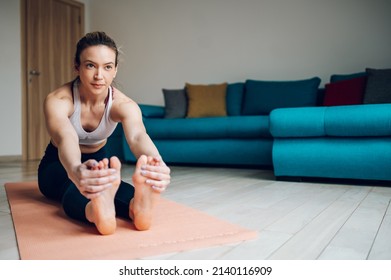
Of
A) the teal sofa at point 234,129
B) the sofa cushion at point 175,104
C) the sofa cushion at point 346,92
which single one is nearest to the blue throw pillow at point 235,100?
the teal sofa at point 234,129

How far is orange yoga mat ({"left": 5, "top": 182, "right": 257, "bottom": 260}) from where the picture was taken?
1.05m

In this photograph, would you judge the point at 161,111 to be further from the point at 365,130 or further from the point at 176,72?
the point at 365,130

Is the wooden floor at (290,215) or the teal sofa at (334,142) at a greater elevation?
the teal sofa at (334,142)

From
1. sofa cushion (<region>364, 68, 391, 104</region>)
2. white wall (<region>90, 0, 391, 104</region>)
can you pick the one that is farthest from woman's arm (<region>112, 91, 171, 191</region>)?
white wall (<region>90, 0, 391, 104</region>)

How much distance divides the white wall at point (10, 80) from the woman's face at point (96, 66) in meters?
3.63

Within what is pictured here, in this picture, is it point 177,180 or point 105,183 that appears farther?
point 177,180

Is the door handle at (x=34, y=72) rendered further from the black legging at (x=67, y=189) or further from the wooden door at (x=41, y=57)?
the black legging at (x=67, y=189)

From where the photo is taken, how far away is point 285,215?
5.05ft

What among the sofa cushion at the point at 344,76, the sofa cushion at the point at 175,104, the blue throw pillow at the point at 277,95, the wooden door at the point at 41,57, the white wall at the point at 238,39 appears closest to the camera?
the sofa cushion at the point at 344,76

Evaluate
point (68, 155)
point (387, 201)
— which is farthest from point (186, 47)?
point (68, 155)

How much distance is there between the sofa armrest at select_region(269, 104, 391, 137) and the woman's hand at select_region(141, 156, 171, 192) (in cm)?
156

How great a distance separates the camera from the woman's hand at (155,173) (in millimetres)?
1073

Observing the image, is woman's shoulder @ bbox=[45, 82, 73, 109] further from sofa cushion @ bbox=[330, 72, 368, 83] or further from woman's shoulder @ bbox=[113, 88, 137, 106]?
sofa cushion @ bbox=[330, 72, 368, 83]
